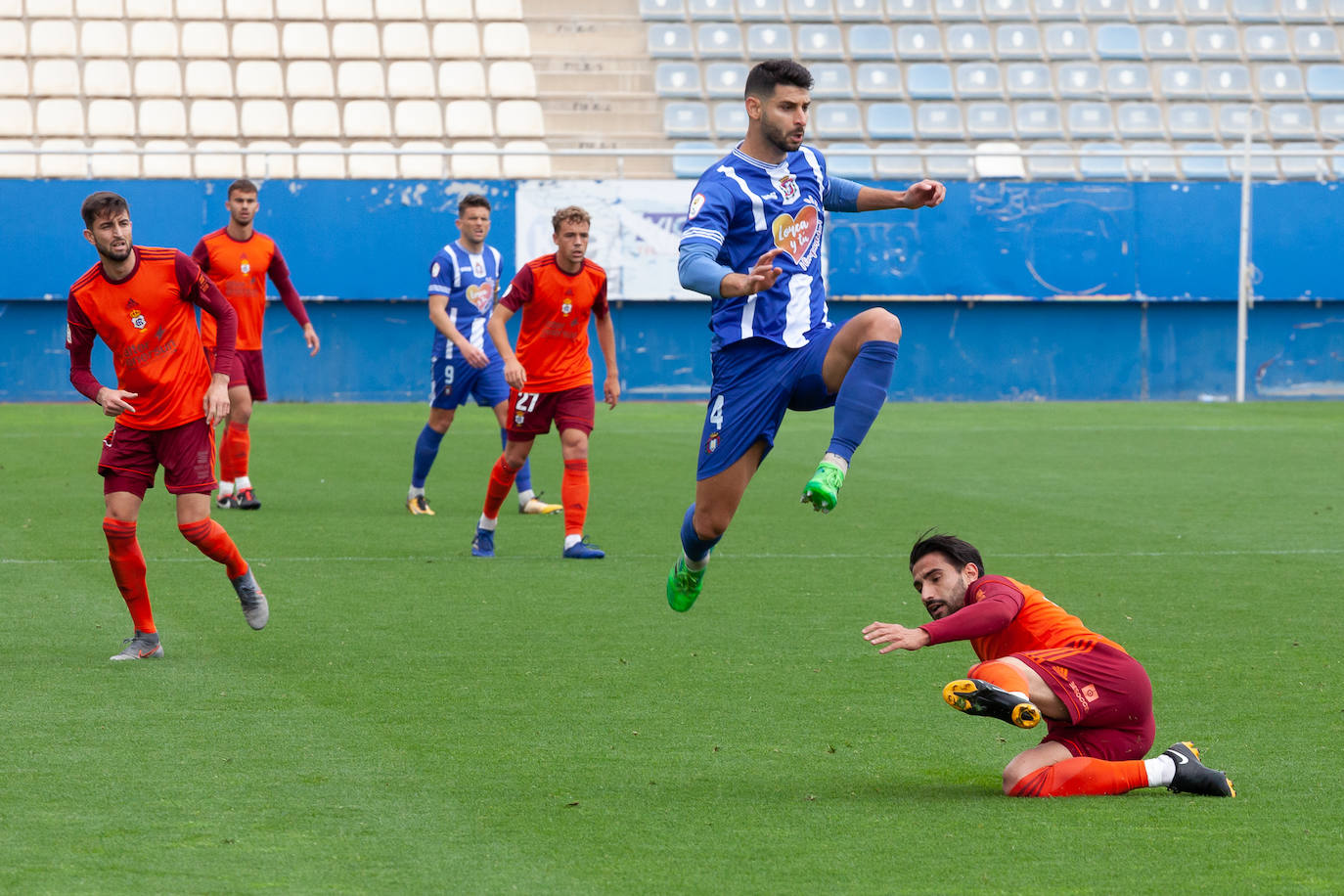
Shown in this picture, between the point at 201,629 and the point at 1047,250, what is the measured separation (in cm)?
1816

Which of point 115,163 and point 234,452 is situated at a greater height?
point 115,163

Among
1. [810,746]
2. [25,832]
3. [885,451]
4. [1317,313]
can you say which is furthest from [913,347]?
[25,832]

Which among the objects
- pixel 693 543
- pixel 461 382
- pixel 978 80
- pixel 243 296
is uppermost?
pixel 978 80

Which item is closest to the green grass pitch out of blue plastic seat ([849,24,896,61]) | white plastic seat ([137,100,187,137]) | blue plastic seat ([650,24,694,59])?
white plastic seat ([137,100,187,137])

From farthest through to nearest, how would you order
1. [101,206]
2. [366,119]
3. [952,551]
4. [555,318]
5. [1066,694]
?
[366,119]
[555,318]
[101,206]
[952,551]
[1066,694]

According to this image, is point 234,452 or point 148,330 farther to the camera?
point 234,452

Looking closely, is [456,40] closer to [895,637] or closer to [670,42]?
[670,42]

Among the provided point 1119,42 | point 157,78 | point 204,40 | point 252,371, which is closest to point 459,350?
point 252,371

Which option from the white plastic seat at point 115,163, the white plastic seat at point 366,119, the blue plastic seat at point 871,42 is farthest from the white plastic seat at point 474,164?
the blue plastic seat at point 871,42

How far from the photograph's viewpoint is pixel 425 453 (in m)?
11.9

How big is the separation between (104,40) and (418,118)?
191 inches

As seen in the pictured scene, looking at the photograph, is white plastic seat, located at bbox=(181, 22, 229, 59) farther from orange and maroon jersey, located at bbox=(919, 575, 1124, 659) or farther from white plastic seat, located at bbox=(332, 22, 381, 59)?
orange and maroon jersey, located at bbox=(919, 575, 1124, 659)

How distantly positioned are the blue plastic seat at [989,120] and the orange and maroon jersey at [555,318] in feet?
54.3

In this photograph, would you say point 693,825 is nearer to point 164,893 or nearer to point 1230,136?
point 164,893
